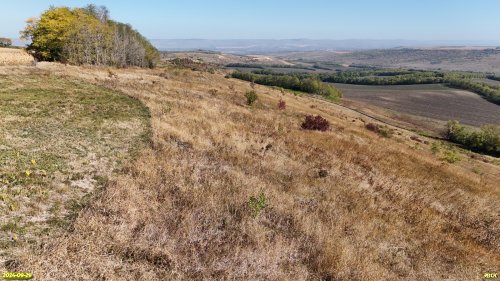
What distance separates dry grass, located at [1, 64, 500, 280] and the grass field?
2.17 feet

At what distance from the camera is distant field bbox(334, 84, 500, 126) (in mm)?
105438

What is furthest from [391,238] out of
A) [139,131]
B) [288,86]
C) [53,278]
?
[288,86]

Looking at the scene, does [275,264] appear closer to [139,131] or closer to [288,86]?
[139,131]

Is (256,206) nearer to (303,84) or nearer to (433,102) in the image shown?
(303,84)

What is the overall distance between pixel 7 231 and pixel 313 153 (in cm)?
1299

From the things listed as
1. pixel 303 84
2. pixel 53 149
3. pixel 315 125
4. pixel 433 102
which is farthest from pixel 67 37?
pixel 433 102

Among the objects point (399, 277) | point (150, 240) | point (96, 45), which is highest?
point (96, 45)

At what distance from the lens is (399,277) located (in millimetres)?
6758

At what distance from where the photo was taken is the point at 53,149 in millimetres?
10414

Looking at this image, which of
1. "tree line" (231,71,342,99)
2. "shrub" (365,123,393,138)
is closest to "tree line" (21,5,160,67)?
"shrub" (365,123,393,138)

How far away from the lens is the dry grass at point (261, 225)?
231 inches

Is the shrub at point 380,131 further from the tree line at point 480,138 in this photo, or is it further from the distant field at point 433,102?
the distant field at point 433,102

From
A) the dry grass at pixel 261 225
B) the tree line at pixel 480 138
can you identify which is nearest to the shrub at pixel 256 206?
the dry grass at pixel 261 225

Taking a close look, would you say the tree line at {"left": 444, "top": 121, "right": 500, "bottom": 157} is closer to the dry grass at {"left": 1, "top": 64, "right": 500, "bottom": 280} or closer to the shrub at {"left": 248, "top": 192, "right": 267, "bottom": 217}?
the dry grass at {"left": 1, "top": 64, "right": 500, "bottom": 280}
